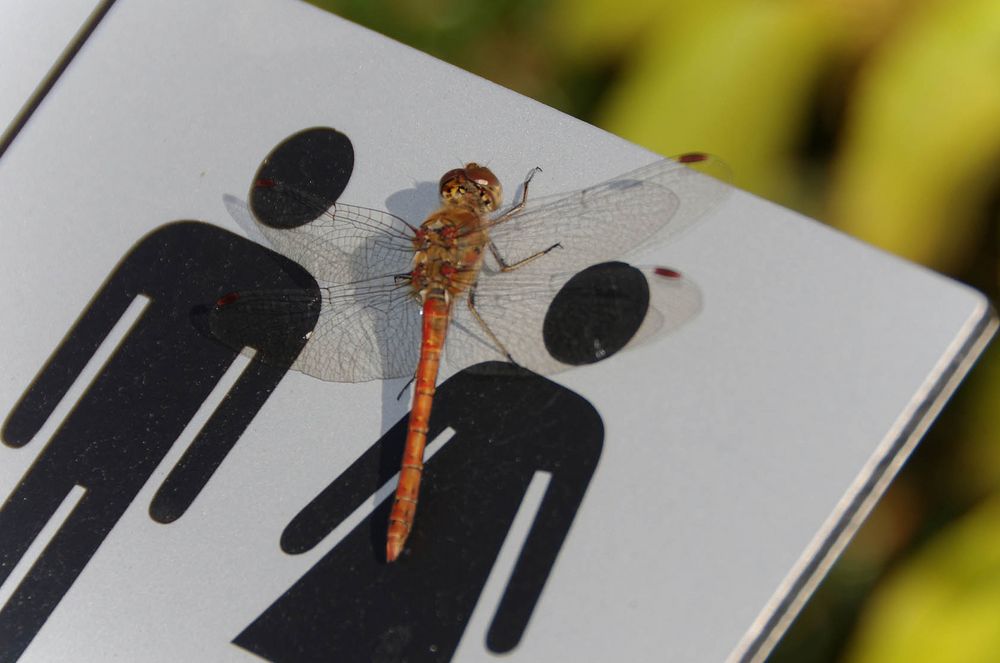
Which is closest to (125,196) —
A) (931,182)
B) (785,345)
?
(785,345)

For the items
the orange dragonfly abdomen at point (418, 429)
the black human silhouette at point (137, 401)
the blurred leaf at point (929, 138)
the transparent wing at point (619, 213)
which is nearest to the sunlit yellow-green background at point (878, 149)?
the blurred leaf at point (929, 138)

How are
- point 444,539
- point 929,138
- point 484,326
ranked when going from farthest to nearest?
point 929,138, point 484,326, point 444,539

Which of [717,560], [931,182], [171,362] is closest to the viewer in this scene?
[717,560]

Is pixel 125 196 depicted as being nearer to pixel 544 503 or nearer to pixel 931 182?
pixel 544 503

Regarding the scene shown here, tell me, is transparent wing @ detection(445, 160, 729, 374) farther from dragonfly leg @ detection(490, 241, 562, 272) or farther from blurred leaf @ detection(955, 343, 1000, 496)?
blurred leaf @ detection(955, 343, 1000, 496)

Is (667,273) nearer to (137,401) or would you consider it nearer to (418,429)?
(418,429)

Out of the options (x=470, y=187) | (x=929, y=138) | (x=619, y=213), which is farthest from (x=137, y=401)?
(x=929, y=138)
